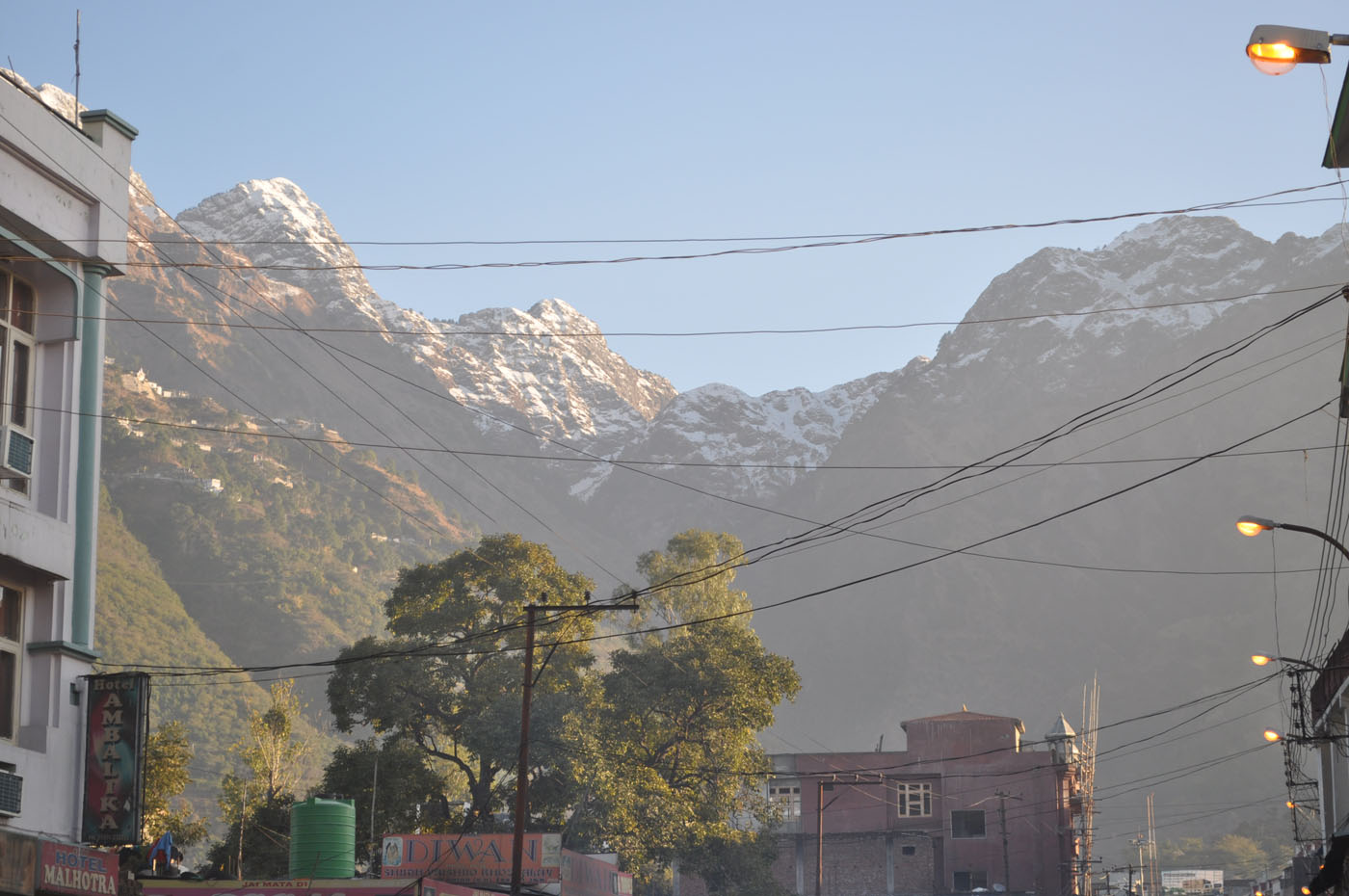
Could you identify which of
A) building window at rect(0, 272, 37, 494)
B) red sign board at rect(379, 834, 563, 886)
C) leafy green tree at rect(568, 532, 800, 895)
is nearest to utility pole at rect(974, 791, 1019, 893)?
leafy green tree at rect(568, 532, 800, 895)

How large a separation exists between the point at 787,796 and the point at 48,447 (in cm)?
8399

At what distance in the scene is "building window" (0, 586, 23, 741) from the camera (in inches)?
787

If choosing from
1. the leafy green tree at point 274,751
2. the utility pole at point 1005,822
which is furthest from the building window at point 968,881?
the leafy green tree at point 274,751

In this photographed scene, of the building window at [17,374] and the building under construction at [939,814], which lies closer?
the building window at [17,374]

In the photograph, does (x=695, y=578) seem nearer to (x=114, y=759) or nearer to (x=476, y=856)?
(x=476, y=856)

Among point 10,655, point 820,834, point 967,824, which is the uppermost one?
point 10,655

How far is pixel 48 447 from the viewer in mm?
21281

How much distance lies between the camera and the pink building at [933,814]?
93062mm

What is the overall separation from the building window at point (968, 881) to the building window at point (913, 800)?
15.2 ft

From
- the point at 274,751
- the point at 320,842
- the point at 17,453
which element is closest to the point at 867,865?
the point at 274,751

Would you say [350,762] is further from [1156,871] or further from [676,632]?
[1156,871]

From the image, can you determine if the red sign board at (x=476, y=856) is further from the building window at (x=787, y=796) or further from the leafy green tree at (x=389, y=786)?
the building window at (x=787, y=796)

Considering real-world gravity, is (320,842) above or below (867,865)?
above

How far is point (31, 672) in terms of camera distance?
20406 mm
